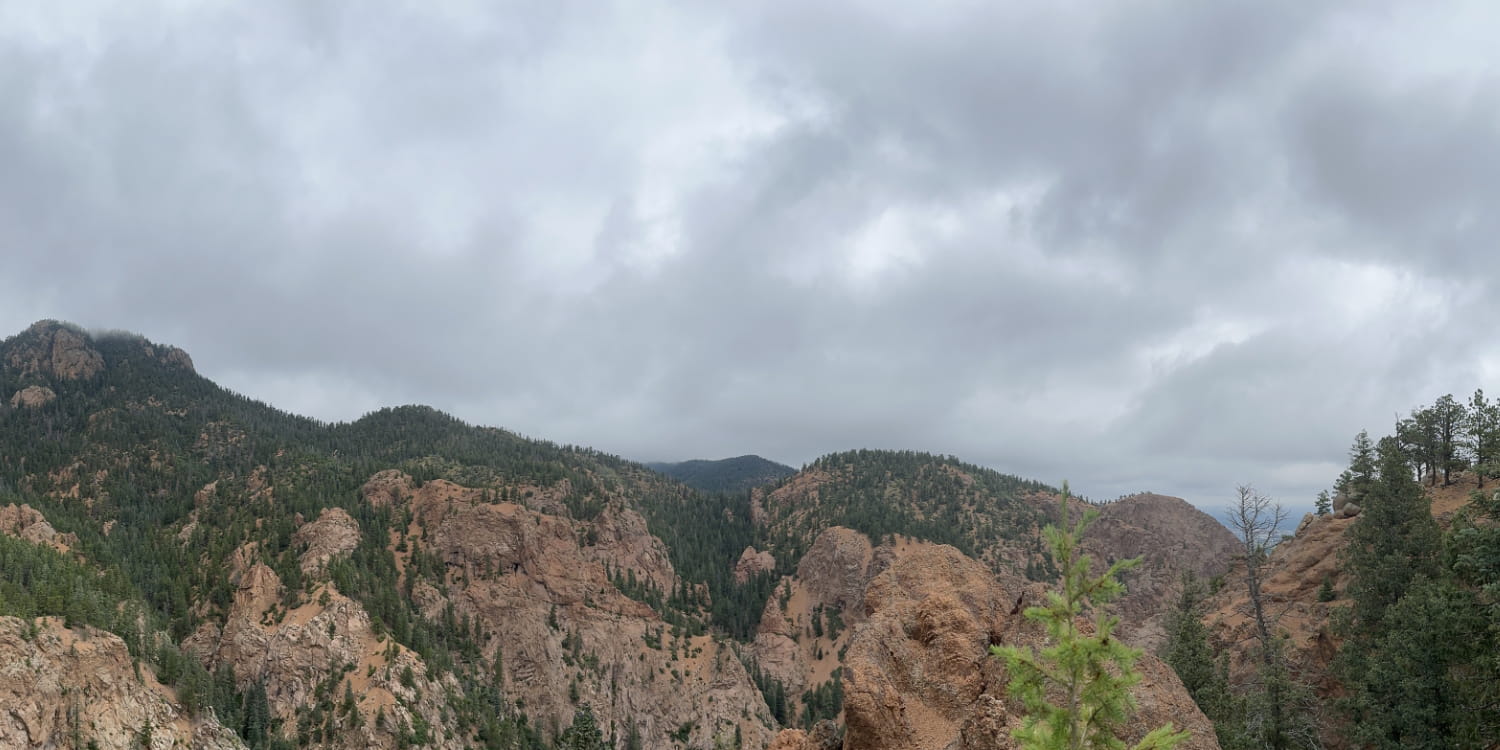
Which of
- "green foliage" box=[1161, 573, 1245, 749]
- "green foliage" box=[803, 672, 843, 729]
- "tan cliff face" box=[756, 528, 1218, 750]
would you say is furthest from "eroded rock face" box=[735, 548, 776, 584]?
"tan cliff face" box=[756, 528, 1218, 750]

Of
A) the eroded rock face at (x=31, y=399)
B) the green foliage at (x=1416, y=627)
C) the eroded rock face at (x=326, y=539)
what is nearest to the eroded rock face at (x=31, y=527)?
the eroded rock face at (x=326, y=539)

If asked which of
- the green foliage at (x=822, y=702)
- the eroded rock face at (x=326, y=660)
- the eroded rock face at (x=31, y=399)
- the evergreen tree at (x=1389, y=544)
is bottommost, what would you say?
the green foliage at (x=822, y=702)

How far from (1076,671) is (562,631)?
5346 inches

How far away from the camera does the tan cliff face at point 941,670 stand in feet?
55.9

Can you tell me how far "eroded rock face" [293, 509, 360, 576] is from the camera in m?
112

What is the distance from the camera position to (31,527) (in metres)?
108

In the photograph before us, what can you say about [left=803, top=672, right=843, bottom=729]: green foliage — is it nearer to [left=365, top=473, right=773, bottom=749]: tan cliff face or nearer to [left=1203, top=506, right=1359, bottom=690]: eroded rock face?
[left=365, top=473, right=773, bottom=749]: tan cliff face

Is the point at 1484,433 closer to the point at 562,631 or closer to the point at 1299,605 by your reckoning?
the point at 1299,605

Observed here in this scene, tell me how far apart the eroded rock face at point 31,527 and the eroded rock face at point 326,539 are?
32615 millimetres

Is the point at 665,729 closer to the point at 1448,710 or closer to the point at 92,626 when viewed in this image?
the point at 92,626

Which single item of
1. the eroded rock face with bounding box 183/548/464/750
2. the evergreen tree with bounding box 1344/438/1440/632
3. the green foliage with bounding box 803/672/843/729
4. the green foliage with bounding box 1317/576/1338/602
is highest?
the evergreen tree with bounding box 1344/438/1440/632

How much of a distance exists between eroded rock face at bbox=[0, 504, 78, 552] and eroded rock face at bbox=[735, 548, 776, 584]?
460 ft

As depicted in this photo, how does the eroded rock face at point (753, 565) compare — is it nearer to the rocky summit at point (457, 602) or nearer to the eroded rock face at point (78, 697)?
the rocky summit at point (457, 602)

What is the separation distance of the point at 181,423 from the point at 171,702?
142m
